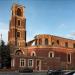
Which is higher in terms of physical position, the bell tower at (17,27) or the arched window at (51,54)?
the bell tower at (17,27)

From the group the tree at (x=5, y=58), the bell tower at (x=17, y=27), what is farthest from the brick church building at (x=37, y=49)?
the tree at (x=5, y=58)

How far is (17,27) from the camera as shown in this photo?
90.2m

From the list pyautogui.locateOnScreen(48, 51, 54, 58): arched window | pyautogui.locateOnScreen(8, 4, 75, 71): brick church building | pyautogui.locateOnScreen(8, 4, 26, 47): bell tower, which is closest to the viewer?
pyautogui.locateOnScreen(8, 4, 75, 71): brick church building

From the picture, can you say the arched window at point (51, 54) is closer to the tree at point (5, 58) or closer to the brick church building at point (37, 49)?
the brick church building at point (37, 49)

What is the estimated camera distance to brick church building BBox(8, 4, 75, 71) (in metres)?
71.4

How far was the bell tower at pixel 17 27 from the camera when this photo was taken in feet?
289

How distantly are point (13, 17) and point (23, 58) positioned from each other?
79.4 ft

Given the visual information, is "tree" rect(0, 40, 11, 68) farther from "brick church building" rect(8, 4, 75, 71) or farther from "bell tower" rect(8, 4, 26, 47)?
"bell tower" rect(8, 4, 26, 47)

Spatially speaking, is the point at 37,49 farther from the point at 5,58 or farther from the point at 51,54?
the point at 5,58

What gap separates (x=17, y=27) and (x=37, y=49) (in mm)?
14710

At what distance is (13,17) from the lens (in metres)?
90.5

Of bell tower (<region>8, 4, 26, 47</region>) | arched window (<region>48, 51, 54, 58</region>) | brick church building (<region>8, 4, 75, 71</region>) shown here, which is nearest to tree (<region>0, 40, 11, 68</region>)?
brick church building (<region>8, 4, 75, 71</region>)

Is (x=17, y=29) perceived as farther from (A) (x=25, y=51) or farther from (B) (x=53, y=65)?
(B) (x=53, y=65)

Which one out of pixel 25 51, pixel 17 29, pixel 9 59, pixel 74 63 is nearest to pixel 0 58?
pixel 9 59
